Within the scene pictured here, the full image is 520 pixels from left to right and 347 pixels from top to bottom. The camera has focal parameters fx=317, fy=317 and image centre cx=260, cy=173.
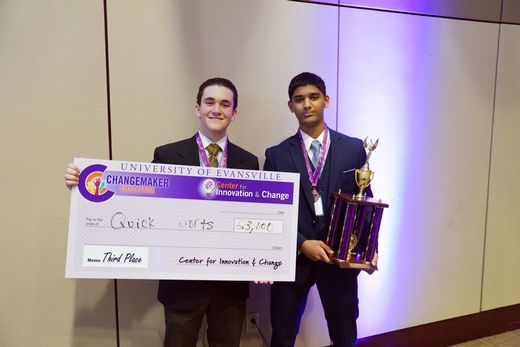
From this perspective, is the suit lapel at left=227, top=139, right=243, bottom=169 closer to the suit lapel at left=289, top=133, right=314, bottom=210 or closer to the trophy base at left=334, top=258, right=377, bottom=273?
the suit lapel at left=289, top=133, right=314, bottom=210

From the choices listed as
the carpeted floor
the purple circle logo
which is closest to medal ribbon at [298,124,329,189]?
the purple circle logo

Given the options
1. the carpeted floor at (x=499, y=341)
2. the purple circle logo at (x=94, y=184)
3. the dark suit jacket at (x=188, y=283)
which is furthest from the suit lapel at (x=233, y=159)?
the carpeted floor at (x=499, y=341)

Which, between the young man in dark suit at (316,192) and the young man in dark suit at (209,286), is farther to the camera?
the young man in dark suit at (316,192)

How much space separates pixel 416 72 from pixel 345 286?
5.13ft

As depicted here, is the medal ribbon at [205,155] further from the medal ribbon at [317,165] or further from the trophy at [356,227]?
the trophy at [356,227]

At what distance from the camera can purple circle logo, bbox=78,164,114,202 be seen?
1.21 meters

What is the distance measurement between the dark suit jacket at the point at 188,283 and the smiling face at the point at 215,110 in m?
0.09

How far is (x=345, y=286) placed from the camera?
4.93 feet

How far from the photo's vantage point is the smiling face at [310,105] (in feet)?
4.90

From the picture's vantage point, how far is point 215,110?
4.57 ft

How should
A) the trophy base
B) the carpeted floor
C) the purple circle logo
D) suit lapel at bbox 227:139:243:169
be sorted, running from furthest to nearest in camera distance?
the carpeted floor
suit lapel at bbox 227:139:243:169
the trophy base
the purple circle logo

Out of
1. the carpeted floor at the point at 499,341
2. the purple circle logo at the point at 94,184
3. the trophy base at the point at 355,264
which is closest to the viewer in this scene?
the purple circle logo at the point at 94,184

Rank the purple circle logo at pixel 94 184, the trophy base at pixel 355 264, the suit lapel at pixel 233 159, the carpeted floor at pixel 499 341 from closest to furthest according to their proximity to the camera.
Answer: the purple circle logo at pixel 94 184, the trophy base at pixel 355 264, the suit lapel at pixel 233 159, the carpeted floor at pixel 499 341

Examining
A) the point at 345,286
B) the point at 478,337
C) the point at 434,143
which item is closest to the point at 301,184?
the point at 345,286
